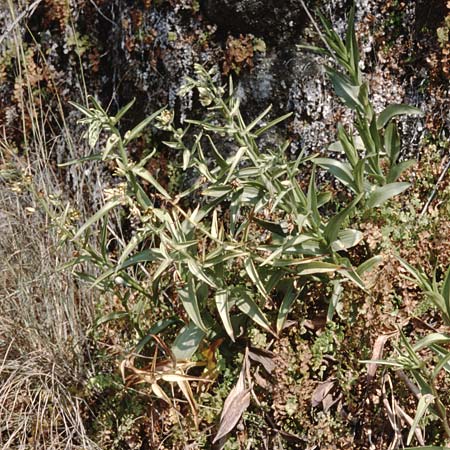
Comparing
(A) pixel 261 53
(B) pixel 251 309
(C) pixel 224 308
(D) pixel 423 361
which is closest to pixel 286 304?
(B) pixel 251 309

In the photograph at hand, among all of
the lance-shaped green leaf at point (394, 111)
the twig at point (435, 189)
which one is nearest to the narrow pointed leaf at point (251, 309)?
the lance-shaped green leaf at point (394, 111)

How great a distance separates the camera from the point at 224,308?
9.26 feet

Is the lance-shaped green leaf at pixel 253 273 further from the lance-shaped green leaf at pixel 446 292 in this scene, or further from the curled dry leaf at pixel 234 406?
the lance-shaped green leaf at pixel 446 292

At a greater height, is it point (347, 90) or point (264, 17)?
point (264, 17)

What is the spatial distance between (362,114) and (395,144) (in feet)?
0.54

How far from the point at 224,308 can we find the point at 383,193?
707mm

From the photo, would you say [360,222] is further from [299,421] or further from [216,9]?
[216,9]

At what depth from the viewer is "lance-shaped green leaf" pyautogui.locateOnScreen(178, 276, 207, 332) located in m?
2.78

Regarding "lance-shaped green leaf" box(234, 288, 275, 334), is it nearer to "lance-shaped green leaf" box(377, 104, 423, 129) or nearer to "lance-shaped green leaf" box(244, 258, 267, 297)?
"lance-shaped green leaf" box(244, 258, 267, 297)

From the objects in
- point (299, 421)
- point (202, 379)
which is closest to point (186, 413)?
point (202, 379)

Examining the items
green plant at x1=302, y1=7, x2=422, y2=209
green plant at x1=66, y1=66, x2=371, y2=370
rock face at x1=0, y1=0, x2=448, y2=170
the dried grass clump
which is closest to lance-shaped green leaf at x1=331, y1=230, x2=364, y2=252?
green plant at x1=66, y1=66, x2=371, y2=370

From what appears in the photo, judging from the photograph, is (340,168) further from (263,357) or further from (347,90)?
(263,357)

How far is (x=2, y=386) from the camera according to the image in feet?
10.3

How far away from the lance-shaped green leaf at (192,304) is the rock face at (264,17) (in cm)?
146
